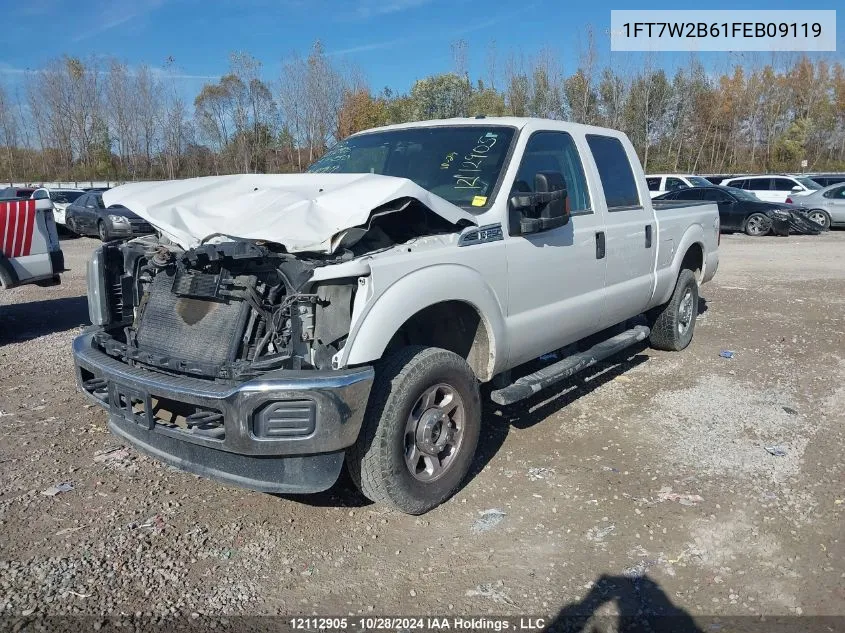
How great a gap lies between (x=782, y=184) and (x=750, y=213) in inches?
159

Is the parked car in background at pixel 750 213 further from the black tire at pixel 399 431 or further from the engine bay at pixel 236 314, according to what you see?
the engine bay at pixel 236 314

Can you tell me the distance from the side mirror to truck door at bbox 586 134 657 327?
3.32ft

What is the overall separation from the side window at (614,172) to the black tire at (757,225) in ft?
52.3

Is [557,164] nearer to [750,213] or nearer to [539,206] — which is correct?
[539,206]

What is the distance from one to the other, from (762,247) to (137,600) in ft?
56.2

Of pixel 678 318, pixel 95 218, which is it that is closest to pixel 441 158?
pixel 678 318

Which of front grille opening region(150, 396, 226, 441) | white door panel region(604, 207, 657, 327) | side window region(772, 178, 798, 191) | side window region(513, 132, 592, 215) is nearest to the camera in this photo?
front grille opening region(150, 396, 226, 441)

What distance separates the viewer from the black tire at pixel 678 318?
6773 mm

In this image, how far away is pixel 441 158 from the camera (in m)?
4.57

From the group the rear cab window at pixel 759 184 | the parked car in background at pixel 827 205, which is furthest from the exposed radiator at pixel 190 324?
the rear cab window at pixel 759 184

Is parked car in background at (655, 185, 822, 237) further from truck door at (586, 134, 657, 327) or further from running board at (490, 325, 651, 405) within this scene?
running board at (490, 325, 651, 405)

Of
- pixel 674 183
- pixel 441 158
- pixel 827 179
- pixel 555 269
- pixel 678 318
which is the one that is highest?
pixel 441 158

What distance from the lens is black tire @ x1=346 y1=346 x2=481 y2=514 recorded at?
3.41m

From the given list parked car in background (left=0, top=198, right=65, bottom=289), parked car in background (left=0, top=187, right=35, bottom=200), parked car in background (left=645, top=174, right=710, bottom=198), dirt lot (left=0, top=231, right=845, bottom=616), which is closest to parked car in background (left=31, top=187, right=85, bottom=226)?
parked car in background (left=0, top=187, right=35, bottom=200)
